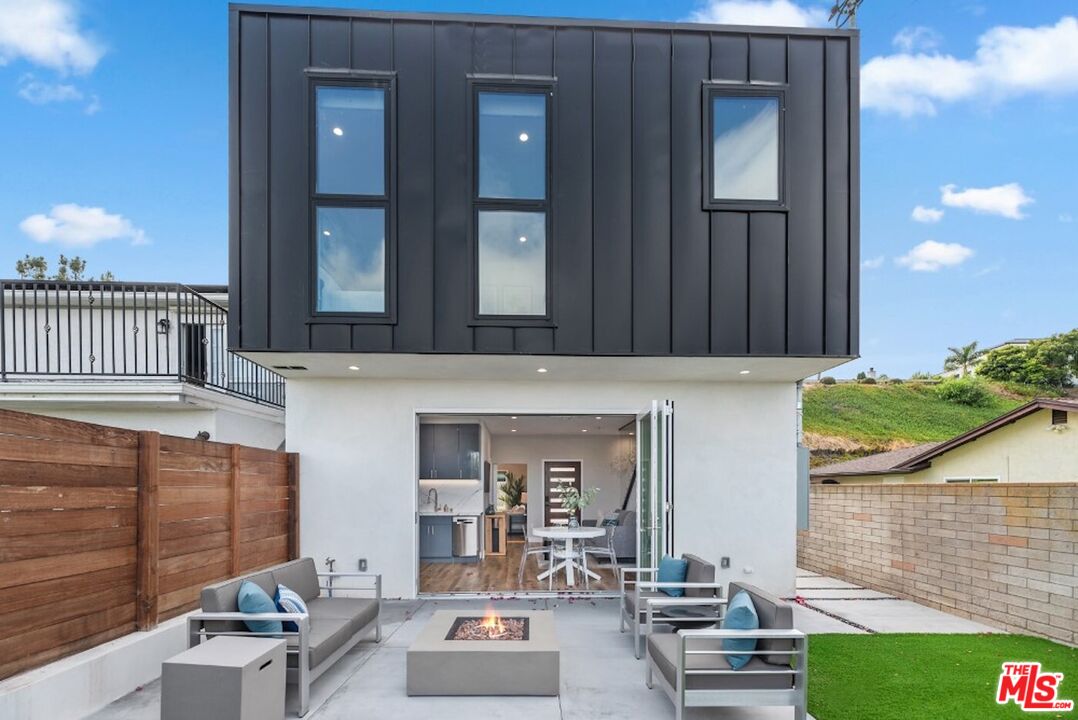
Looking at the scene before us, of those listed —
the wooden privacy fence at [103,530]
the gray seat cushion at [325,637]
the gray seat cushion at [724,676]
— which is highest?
the wooden privacy fence at [103,530]

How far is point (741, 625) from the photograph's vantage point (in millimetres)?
3736

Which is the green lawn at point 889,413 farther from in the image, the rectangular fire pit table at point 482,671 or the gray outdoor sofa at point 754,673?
the rectangular fire pit table at point 482,671

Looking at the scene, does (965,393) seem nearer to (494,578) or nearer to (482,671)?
(494,578)

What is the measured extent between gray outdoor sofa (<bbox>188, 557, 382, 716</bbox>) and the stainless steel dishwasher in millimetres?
5280

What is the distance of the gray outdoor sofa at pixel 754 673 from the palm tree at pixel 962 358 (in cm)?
3833

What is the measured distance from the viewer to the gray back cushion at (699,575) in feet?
17.1

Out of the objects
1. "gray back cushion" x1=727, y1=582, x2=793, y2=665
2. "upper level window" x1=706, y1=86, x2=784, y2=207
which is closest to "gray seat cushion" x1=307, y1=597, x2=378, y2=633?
"gray back cushion" x1=727, y1=582, x2=793, y2=665

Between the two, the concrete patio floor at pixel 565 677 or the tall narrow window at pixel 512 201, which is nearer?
the concrete patio floor at pixel 565 677

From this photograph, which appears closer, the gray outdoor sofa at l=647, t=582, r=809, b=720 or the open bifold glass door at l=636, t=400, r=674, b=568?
the gray outdoor sofa at l=647, t=582, r=809, b=720

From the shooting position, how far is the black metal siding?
5922 mm

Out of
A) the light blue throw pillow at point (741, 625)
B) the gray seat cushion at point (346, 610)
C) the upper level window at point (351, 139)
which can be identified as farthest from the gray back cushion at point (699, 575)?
the upper level window at point (351, 139)

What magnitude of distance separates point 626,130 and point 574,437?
31.9ft

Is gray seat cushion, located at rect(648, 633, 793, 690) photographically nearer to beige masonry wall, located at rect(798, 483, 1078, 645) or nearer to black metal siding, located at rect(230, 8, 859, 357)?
black metal siding, located at rect(230, 8, 859, 357)

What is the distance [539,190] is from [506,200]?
0.35 m
